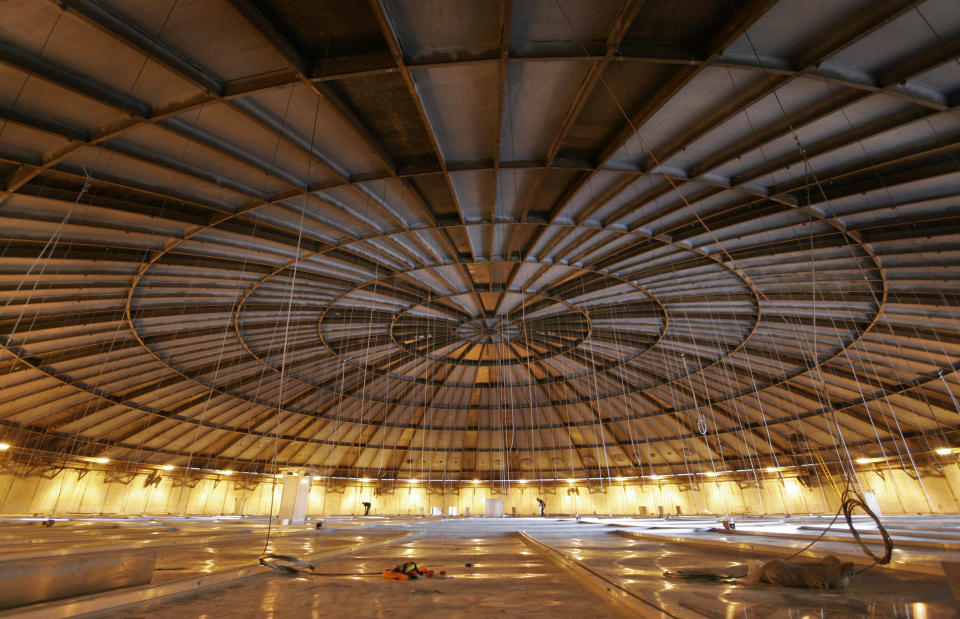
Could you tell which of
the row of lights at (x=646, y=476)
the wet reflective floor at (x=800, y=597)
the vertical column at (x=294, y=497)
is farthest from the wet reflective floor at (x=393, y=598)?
the row of lights at (x=646, y=476)

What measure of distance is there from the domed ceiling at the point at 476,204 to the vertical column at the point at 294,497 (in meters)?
7.39

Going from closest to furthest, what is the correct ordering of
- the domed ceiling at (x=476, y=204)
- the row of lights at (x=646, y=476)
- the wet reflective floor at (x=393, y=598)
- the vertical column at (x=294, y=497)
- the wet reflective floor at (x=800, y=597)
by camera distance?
the wet reflective floor at (x=800, y=597) < the wet reflective floor at (x=393, y=598) < the domed ceiling at (x=476, y=204) < the vertical column at (x=294, y=497) < the row of lights at (x=646, y=476)

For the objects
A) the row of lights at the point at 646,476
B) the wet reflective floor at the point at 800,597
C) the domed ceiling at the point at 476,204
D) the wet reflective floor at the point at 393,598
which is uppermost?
the domed ceiling at the point at 476,204

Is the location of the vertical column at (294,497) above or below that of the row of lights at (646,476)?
below

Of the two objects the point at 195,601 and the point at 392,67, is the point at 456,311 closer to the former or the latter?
the point at 392,67

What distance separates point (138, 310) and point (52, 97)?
12982 millimetres

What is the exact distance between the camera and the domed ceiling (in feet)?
27.6

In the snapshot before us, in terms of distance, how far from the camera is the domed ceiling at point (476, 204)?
842 cm

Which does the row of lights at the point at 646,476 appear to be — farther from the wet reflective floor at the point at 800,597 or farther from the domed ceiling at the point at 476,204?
the wet reflective floor at the point at 800,597

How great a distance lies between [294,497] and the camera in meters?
22.0

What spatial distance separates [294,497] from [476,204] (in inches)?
719

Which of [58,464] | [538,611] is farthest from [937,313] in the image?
[58,464]

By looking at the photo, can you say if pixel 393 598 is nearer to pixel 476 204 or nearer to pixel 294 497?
pixel 476 204

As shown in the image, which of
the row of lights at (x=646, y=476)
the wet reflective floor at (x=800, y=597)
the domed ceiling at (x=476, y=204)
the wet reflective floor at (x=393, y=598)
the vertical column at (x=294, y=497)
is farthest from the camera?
the row of lights at (x=646, y=476)
